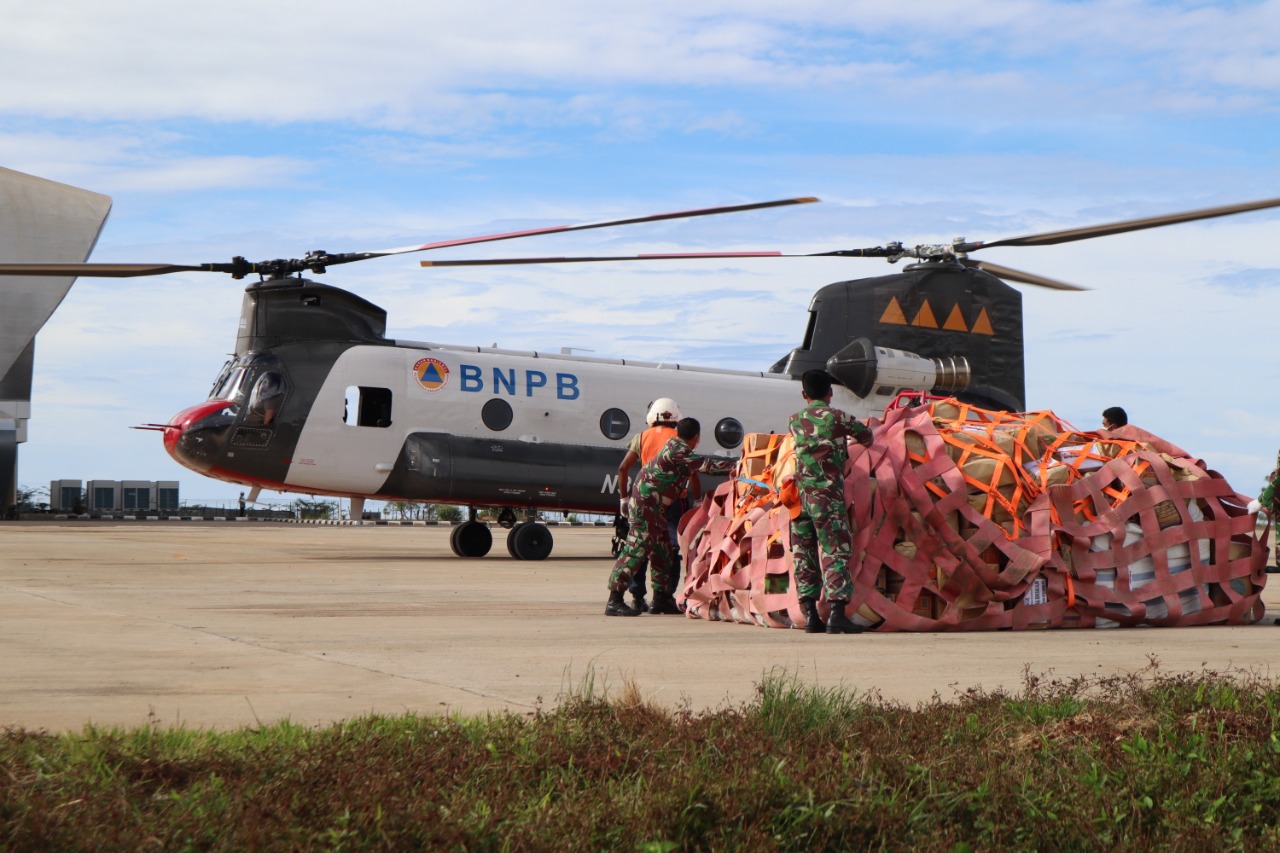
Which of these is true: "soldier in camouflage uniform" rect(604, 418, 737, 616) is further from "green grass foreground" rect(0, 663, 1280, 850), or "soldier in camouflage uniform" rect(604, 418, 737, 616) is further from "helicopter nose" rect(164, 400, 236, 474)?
"helicopter nose" rect(164, 400, 236, 474)

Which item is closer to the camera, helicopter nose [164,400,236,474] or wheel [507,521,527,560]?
helicopter nose [164,400,236,474]

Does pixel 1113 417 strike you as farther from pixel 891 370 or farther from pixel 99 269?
pixel 99 269

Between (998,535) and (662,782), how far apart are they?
6284 mm

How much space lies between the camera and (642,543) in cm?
1112

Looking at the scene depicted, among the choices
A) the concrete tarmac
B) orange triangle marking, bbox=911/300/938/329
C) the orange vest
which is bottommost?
the concrete tarmac

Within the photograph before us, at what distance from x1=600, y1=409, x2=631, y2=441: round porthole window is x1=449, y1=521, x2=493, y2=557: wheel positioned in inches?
97.6

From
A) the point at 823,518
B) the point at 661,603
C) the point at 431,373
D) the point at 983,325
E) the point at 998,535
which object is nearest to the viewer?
the point at 823,518

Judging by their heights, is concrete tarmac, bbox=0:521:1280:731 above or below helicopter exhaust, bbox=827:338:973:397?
below

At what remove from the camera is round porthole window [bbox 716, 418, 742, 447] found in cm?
2191

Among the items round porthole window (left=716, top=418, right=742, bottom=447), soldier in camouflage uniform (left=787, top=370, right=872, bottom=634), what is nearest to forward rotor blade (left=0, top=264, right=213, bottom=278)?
round porthole window (left=716, top=418, right=742, bottom=447)

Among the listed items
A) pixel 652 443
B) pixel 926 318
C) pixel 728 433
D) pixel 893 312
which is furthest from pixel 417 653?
pixel 926 318

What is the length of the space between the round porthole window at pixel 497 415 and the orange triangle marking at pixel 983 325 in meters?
7.78

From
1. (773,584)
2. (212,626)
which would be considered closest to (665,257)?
(773,584)

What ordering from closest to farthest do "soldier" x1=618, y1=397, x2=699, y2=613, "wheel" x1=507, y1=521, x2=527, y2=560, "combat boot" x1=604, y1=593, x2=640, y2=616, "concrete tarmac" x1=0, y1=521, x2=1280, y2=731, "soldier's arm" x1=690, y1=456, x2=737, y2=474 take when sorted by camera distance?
"concrete tarmac" x1=0, y1=521, x2=1280, y2=731 → "soldier's arm" x1=690, y1=456, x2=737, y2=474 → "combat boot" x1=604, y1=593, x2=640, y2=616 → "soldier" x1=618, y1=397, x2=699, y2=613 → "wheel" x1=507, y1=521, x2=527, y2=560
